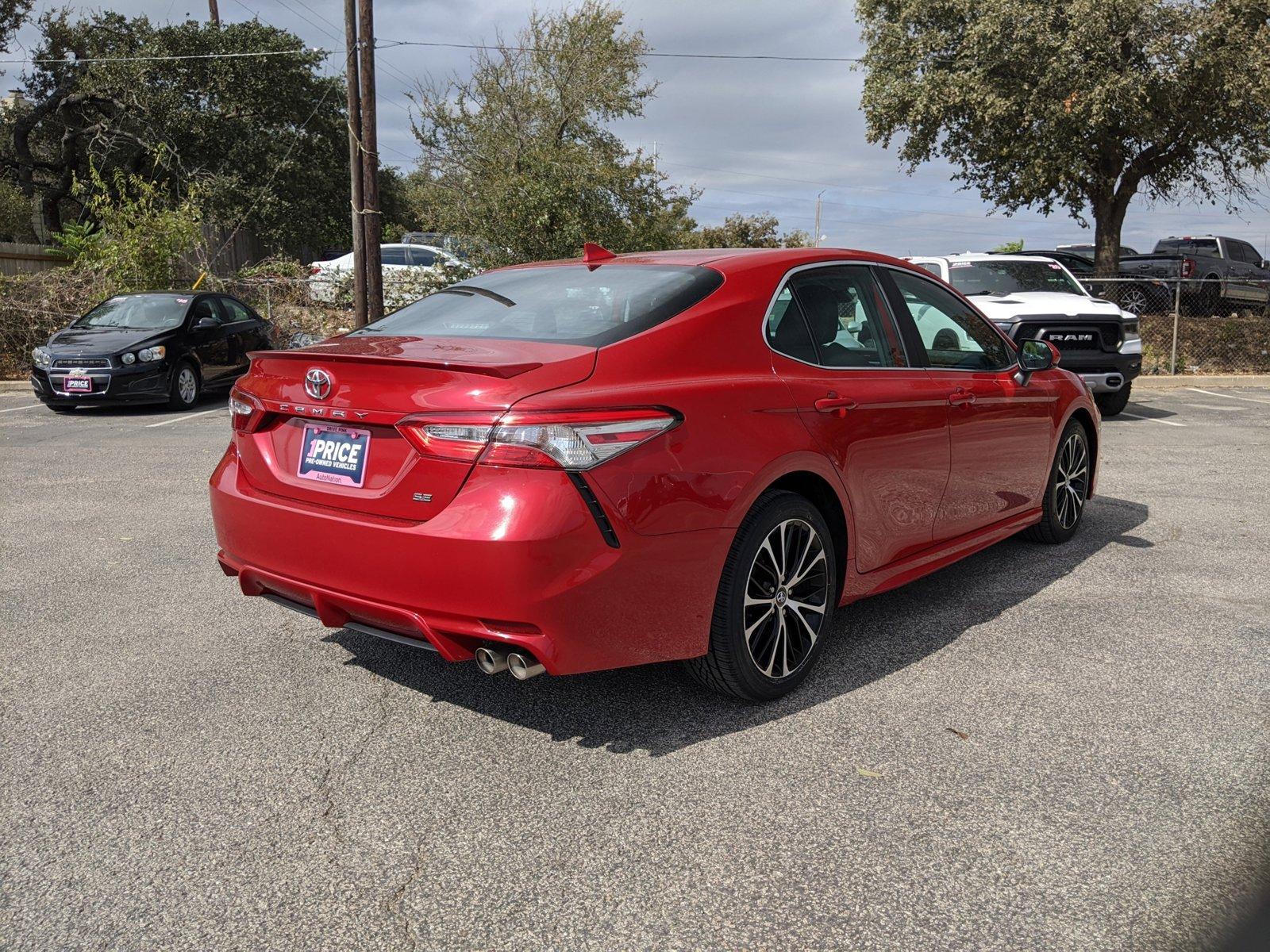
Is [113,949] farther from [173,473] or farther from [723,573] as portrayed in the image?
[173,473]

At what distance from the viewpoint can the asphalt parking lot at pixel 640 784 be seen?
2.54 m

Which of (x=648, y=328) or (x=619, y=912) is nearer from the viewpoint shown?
(x=619, y=912)

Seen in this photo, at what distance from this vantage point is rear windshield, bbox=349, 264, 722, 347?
3.60 meters

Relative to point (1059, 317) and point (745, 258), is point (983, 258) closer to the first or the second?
point (1059, 317)

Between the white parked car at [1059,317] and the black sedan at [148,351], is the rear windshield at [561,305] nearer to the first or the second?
the white parked car at [1059,317]

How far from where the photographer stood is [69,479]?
27.3 feet

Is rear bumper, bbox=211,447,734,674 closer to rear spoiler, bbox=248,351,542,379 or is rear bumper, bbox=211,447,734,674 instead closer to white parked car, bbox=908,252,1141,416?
rear spoiler, bbox=248,351,542,379

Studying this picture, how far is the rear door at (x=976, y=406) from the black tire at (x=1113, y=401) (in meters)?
7.83

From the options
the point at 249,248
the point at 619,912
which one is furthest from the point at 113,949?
the point at 249,248

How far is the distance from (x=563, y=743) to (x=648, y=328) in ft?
4.56

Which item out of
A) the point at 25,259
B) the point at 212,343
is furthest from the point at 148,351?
the point at 25,259

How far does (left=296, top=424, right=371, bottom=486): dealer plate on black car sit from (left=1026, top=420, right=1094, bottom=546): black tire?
3.93 meters

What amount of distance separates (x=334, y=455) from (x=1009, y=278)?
420 inches

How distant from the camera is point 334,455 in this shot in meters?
3.46
